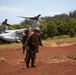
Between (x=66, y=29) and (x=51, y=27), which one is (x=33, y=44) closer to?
(x=51, y=27)

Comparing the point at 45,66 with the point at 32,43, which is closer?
the point at 45,66

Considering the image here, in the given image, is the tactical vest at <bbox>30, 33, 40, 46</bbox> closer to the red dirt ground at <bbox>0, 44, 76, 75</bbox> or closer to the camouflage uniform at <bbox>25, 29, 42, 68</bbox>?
the camouflage uniform at <bbox>25, 29, 42, 68</bbox>

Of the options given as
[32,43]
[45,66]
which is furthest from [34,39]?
[45,66]

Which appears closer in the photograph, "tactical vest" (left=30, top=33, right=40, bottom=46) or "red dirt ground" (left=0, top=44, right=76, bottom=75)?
"red dirt ground" (left=0, top=44, right=76, bottom=75)

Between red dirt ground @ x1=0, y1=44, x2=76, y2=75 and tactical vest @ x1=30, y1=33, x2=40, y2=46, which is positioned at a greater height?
tactical vest @ x1=30, y1=33, x2=40, y2=46

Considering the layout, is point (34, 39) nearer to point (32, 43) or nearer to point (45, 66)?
point (32, 43)

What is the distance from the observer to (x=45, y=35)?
66.9 meters

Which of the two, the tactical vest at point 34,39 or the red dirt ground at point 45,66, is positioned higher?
the tactical vest at point 34,39

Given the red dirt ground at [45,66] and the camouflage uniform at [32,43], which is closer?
the red dirt ground at [45,66]

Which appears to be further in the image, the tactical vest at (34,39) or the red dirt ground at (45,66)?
the tactical vest at (34,39)

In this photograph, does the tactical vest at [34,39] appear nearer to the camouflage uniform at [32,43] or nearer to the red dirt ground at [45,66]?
the camouflage uniform at [32,43]

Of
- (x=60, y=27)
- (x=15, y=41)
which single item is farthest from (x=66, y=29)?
(x=15, y=41)

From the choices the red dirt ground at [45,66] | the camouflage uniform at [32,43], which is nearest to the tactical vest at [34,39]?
the camouflage uniform at [32,43]

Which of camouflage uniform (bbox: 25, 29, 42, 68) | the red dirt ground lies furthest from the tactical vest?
the red dirt ground
